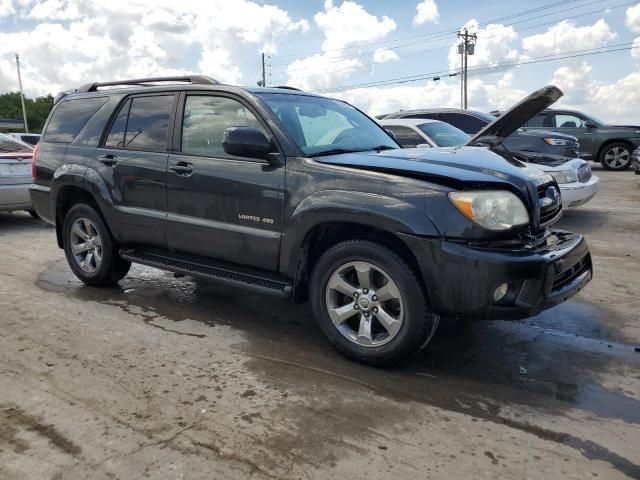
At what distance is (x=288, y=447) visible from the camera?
8.82 ft

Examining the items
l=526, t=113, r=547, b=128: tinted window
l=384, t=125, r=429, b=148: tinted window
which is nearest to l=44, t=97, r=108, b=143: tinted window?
l=384, t=125, r=429, b=148: tinted window

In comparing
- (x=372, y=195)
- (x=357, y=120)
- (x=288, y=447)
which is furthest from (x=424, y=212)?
(x=357, y=120)

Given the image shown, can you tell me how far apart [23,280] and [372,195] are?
4114 millimetres

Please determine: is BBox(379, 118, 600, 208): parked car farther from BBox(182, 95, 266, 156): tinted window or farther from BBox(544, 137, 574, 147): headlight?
BBox(182, 95, 266, 156): tinted window

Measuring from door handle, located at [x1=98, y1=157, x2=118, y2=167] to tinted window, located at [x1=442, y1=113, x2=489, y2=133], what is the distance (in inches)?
295

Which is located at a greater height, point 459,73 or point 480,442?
point 459,73

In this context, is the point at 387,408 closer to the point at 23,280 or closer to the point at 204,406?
the point at 204,406

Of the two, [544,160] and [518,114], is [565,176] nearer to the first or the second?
[544,160]

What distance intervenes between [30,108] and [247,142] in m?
112

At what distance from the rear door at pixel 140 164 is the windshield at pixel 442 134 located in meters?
4.90

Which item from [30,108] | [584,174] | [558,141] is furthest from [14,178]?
[30,108]

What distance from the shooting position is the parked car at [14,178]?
27.9 ft

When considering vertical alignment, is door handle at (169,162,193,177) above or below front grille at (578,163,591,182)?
above

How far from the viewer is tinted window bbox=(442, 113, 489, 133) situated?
1072cm
